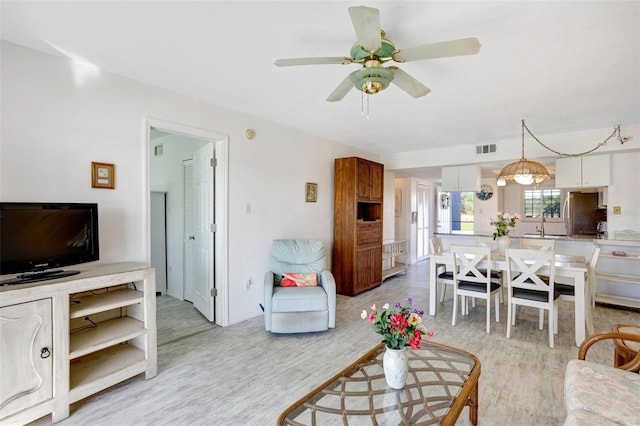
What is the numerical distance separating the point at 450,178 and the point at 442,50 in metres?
4.38

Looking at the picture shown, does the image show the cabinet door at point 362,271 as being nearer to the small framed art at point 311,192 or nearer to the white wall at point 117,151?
the small framed art at point 311,192

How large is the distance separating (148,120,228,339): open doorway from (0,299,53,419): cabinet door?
1062mm

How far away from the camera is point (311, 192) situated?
461cm

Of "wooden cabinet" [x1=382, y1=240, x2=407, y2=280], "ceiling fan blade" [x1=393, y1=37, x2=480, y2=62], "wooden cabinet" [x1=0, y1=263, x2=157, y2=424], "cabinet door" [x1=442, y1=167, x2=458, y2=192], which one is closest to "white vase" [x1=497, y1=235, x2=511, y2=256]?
"cabinet door" [x1=442, y1=167, x2=458, y2=192]

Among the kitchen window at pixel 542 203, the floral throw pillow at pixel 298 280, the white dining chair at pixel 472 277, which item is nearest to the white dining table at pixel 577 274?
the white dining chair at pixel 472 277

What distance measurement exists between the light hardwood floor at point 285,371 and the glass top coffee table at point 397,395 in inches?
15.8

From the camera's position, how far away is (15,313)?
67.6 inches

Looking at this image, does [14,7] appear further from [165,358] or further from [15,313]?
[165,358]

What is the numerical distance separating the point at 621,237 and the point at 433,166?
2.84m

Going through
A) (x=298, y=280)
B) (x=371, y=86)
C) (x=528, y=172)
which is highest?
(x=371, y=86)

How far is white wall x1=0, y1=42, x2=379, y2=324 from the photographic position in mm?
2125

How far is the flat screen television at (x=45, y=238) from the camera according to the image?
186 cm

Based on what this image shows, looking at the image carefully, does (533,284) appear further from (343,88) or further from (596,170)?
(343,88)

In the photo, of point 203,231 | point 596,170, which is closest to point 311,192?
point 203,231
